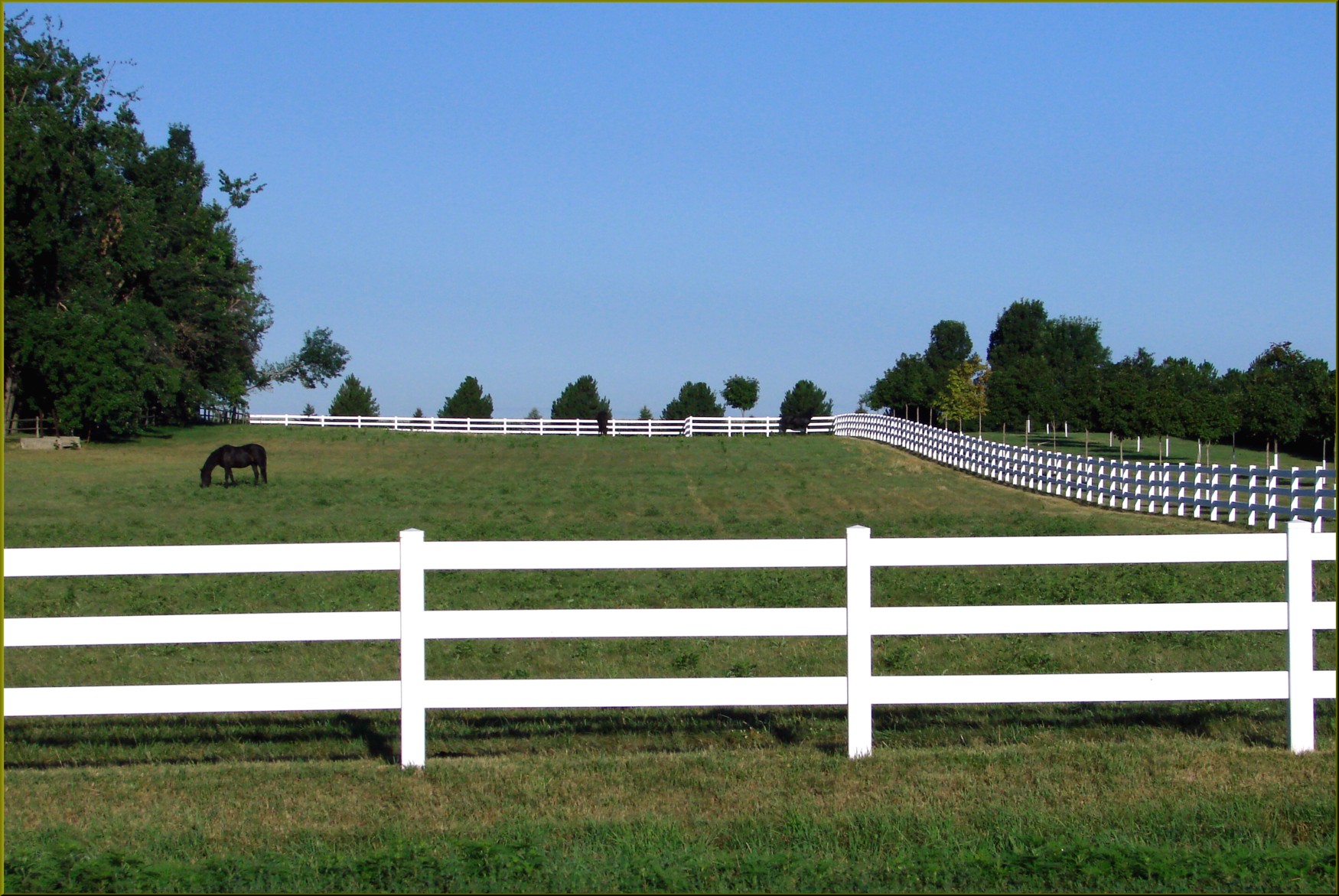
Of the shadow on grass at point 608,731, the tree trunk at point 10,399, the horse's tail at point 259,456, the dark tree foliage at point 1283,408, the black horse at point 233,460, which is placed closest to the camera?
the shadow on grass at point 608,731

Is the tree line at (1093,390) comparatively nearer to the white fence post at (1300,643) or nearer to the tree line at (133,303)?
the tree line at (133,303)

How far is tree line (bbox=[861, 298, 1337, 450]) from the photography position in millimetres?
57750

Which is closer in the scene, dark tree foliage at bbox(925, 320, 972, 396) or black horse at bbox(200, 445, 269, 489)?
black horse at bbox(200, 445, 269, 489)

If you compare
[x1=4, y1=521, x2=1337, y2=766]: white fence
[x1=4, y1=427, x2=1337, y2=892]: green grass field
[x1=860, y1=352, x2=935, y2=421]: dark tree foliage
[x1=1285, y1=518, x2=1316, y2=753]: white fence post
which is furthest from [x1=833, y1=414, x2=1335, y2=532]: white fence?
[x1=860, y1=352, x2=935, y2=421]: dark tree foliage

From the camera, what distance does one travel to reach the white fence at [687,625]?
7.19m

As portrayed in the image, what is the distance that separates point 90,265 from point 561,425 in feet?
96.8

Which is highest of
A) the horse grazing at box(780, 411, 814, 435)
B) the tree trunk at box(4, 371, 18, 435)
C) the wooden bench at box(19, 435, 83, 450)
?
the tree trunk at box(4, 371, 18, 435)

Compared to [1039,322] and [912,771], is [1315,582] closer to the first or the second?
[912,771]

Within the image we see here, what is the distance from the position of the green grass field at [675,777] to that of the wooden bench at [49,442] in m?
44.8

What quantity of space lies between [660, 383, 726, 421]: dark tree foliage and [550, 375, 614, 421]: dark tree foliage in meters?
8.69

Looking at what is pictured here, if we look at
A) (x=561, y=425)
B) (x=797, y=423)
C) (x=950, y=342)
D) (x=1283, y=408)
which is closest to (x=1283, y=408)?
(x=1283, y=408)

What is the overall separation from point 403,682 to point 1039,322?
506 ft

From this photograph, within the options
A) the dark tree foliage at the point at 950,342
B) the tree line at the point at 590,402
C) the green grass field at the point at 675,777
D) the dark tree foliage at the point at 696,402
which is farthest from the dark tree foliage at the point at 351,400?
the green grass field at the point at 675,777

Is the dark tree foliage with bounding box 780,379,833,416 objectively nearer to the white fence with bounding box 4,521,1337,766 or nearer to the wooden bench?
the wooden bench
